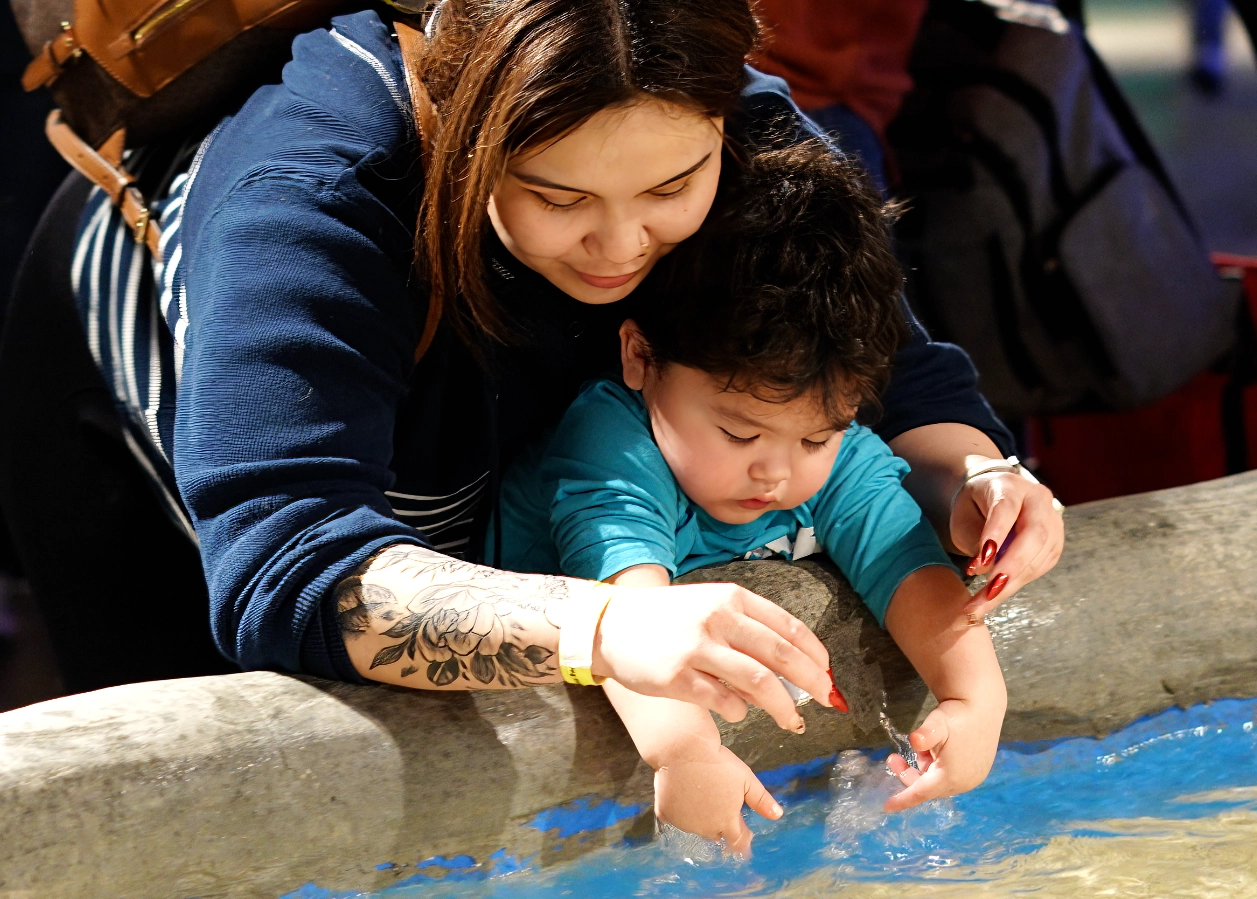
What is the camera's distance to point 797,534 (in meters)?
1.69

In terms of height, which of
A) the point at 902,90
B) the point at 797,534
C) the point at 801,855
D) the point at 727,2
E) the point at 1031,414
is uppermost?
the point at 727,2

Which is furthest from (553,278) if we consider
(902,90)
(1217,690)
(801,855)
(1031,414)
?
(1031,414)

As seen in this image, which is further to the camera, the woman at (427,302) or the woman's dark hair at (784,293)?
the woman's dark hair at (784,293)

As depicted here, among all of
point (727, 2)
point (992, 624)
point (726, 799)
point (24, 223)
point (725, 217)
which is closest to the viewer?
point (726, 799)

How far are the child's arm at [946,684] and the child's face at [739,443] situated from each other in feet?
0.58

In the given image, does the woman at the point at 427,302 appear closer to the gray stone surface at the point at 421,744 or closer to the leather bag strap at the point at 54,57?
the gray stone surface at the point at 421,744

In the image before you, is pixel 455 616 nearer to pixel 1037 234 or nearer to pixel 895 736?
pixel 895 736

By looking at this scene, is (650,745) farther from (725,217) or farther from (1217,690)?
(1217,690)

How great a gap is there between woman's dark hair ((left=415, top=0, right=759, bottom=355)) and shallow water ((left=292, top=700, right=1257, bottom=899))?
649mm

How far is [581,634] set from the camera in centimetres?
123

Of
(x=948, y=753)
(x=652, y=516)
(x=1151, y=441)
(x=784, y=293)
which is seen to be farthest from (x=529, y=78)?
(x=1151, y=441)

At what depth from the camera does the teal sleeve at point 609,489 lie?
146 centimetres

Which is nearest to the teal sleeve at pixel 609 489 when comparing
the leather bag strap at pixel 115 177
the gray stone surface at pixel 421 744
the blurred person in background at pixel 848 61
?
the gray stone surface at pixel 421 744

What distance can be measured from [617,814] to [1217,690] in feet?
2.71
